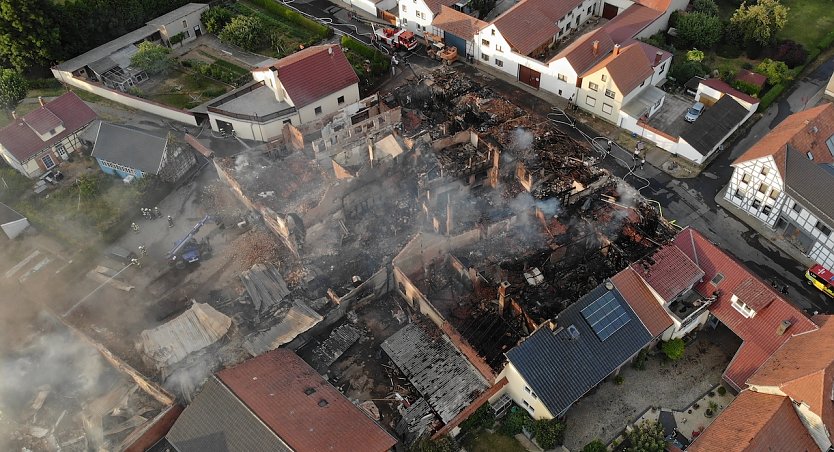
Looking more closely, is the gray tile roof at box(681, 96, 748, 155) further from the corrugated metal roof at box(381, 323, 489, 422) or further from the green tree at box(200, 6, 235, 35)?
the green tree at box(200, 6, 235, 35)

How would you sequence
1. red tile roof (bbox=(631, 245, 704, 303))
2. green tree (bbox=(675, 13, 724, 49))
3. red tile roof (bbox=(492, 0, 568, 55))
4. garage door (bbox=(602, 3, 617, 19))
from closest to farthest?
red tile roof (bbox=(631, 245, 704, 303)), red tile roof (bbox=(492, 0, 568, 55)), green tree (bbox=(675, 13, 724, 49)), garage door (bbox=(602, 3, 617, 19))

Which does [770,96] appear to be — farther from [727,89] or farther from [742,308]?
[742,308]

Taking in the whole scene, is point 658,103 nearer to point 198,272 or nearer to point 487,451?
point 487,451

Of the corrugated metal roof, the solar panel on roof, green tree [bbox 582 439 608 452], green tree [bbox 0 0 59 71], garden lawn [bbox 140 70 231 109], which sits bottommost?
green tree [bbox 582 439 608 452]

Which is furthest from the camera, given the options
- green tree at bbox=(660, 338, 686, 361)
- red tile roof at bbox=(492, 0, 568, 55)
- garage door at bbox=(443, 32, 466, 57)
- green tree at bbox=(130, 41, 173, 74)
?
garage door at bbox=(443, 32, 466, 57)

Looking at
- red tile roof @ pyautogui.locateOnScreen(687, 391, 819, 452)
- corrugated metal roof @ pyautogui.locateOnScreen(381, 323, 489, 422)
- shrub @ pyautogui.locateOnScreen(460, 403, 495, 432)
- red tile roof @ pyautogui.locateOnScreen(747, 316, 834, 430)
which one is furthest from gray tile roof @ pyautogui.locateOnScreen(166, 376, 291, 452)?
red tile roof @ pyautogui.locateOnScreen(747, 316, 834, 430)

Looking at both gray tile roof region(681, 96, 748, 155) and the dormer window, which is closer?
the dormer window
